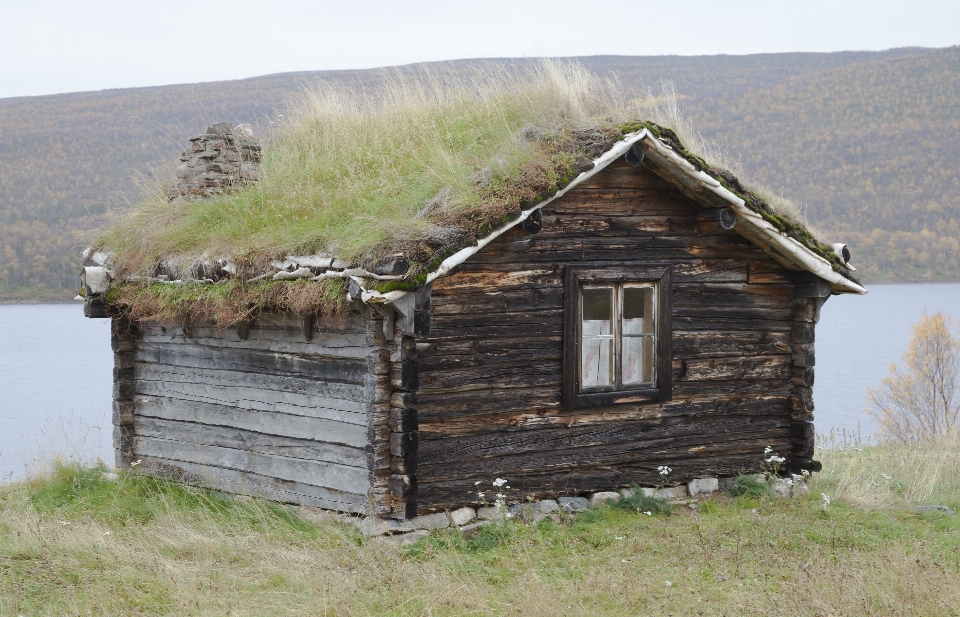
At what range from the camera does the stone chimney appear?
11164 mm

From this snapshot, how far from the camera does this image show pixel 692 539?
27.5 feet

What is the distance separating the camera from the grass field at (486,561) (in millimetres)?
6488

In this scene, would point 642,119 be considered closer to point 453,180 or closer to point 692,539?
point 453,180

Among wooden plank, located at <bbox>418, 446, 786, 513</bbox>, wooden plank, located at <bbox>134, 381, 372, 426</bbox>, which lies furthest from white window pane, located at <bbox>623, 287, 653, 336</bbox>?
wooden plank, located at <bbox>134, 381, 372, 426</bbox>

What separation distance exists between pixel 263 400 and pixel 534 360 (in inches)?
103

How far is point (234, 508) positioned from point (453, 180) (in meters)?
3.64

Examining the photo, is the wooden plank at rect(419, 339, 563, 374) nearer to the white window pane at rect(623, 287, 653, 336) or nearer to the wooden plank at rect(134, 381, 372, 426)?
the wooden plank at rect(134, 381, 372, 426)

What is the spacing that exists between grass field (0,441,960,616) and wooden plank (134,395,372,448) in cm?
71

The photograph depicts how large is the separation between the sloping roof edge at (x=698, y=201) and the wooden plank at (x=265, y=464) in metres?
1.77

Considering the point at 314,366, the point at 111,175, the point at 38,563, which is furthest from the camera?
the point at 111,175

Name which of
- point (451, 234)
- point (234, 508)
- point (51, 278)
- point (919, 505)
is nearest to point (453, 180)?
point (451, 234)

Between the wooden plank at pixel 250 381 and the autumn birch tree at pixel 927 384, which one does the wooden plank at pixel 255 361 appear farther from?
the autumn birch tree at pixel 927 384

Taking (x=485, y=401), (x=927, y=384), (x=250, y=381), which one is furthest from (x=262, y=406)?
(x=927, y=384)

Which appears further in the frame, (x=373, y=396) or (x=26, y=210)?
(x=26, y=210)
